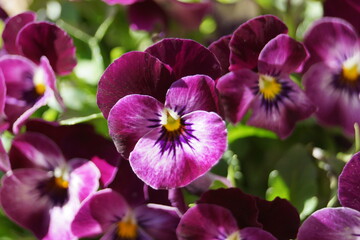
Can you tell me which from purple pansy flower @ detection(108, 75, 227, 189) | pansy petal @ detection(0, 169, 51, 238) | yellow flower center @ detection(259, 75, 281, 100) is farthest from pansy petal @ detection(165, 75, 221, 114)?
pansy petal @ detection(0, 169, 51, 238)

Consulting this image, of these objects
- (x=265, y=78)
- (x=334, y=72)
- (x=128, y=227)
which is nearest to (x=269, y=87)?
(x=265, y=78)

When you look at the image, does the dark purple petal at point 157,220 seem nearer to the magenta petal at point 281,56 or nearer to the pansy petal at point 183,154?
the pansy petal at point 183,154

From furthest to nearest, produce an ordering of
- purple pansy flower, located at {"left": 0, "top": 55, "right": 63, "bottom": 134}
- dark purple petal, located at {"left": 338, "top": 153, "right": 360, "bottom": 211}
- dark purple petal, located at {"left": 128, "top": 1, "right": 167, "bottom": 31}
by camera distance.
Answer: dark purple petal, located at {"left": 128, "top": 1, "right": 167, "bottom": 31} → purple pansy flower, located at {"left": 0, "top": 55, "right": 63, "bottom": 134} → dark purple petal, located at {"left": 338, "top": 153, "right": 360, "bottom": 211}

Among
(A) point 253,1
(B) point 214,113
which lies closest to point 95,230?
(B) point 214,113

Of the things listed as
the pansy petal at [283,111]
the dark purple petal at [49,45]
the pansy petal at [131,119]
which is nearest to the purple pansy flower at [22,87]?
the dark purple petal at [49,45]

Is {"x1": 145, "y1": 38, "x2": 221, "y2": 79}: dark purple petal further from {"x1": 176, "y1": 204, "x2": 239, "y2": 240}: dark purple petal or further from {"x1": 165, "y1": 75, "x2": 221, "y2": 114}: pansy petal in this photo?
{"x1": 176, "y1": 204, "x2": 239, "y2": 240}: dark purple petal

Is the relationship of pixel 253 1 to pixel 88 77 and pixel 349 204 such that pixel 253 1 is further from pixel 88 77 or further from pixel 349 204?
pixel 349 204

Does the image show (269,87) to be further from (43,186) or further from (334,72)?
(43,186)
